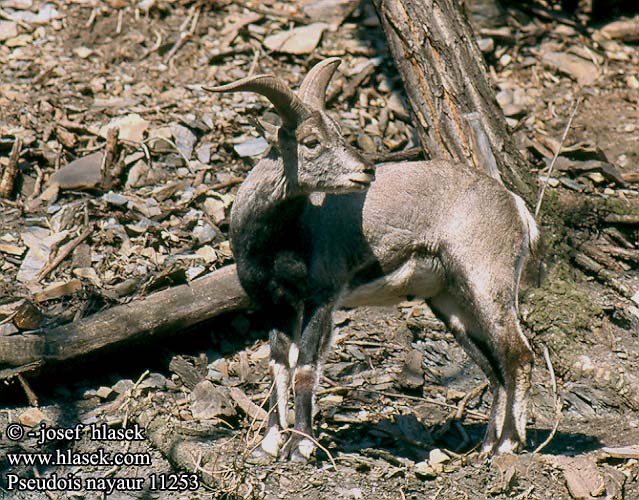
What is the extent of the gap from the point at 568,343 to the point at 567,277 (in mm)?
601

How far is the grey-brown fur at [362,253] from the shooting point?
683cm

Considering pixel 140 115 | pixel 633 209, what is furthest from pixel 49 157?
pixel 633 209

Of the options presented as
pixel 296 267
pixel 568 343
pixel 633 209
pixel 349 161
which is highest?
pixel 349 161

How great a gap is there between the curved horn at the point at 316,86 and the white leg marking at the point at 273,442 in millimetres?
2125

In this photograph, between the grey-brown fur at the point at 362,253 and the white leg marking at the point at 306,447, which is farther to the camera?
the grey-brown fur at the point at 362,253

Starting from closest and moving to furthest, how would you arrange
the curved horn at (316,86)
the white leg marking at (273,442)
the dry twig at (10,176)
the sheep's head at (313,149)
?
the sheep's head at (313,149) → the white leg marking at (273,442) → the curved horn at (316,86) → the dry twig at (10,176)

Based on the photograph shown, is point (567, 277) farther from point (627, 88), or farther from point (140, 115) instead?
point (140, 115)

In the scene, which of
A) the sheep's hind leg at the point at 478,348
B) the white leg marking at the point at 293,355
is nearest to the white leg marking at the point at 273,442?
the white leg marking at the point at 293,355

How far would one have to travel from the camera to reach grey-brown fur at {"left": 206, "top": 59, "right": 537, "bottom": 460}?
683cm

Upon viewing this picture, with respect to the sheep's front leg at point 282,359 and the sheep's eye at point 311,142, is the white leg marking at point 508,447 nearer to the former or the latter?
the sheep's front leg at point 282,359

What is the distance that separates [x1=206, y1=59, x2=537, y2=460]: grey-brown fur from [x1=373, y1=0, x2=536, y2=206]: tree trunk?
1184 mm

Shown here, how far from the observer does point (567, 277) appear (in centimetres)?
853

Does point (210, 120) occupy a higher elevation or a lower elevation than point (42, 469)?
higher

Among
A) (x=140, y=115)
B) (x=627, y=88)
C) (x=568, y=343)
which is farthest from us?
(x=627, y=88)
